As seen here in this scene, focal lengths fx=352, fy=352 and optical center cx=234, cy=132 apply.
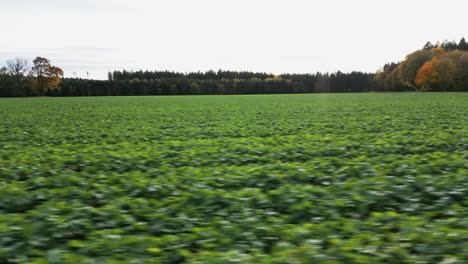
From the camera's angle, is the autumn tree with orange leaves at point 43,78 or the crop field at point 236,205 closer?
the crop field at point 236,205

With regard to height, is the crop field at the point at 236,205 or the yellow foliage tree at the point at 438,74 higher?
the yellow foliage tree at the point at 438,74

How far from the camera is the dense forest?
8912cm

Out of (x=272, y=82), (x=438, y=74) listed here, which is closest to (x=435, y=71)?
(x=438, y=74)

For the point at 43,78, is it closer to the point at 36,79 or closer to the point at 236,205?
the point at 36,79

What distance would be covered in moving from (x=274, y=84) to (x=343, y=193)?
11436 cm

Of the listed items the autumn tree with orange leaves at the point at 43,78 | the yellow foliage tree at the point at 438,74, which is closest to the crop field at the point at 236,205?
the yellow foliage tree at the point at 438,74

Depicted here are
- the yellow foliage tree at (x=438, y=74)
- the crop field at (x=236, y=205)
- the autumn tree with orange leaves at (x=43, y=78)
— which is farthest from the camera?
the autumn tree with orange leaves at (x=43, y=78)

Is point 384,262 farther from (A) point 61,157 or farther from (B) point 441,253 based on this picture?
(A) point 61,157

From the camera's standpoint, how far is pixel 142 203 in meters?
6.41

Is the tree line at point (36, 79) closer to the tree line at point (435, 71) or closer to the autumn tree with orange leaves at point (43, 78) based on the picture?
the autumn tree with orange leaves at point (43, 78)

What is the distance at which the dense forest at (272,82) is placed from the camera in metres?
89.1

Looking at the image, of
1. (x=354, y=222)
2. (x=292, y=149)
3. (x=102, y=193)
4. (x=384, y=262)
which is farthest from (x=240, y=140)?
(x=384, y=262)

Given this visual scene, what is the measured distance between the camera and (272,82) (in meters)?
119

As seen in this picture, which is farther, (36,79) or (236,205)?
(36,79)
